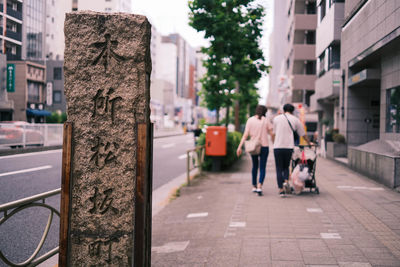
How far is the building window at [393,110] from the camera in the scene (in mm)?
12391

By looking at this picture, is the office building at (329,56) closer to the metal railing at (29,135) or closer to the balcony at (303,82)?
the balcony at (303,82)

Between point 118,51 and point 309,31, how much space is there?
4142 cm

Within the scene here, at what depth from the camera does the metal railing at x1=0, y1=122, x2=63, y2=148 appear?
1456 cm

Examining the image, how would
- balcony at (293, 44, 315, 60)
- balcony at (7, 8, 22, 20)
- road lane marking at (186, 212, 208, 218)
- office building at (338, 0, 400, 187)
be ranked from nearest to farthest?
balcony at (7, 8, 22, 20)
road lane marking at (186, 212, 208, 218)
office building at (338, 0, 400, 187)
balcony at (293, 44, 315, 60)

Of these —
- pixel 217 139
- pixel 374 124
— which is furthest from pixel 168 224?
pixel 374 124

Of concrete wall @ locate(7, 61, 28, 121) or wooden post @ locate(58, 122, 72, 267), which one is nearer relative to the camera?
wooden post @ locate(58, 122, 72, 267)

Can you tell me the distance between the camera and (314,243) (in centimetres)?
477

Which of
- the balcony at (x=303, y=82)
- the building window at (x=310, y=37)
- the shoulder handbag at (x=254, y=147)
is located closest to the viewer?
the shoulder handbag at (x=254, y=147)

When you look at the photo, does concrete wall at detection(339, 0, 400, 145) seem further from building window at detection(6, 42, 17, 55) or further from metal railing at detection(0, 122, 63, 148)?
metal railing at detection(0, 122, 63, 148)

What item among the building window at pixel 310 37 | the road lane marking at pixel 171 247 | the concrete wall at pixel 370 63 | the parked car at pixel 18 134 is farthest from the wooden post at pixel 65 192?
the building window at pixel 310 37

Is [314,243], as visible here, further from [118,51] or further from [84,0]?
[84,0]

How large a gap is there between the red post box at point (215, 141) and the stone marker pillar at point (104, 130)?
32.6 ft

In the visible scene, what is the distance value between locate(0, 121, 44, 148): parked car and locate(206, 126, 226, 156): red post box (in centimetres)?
649

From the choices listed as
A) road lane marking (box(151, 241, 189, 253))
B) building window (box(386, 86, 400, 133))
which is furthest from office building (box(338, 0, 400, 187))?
road lane marking (box(151, 241, 189, 253))
